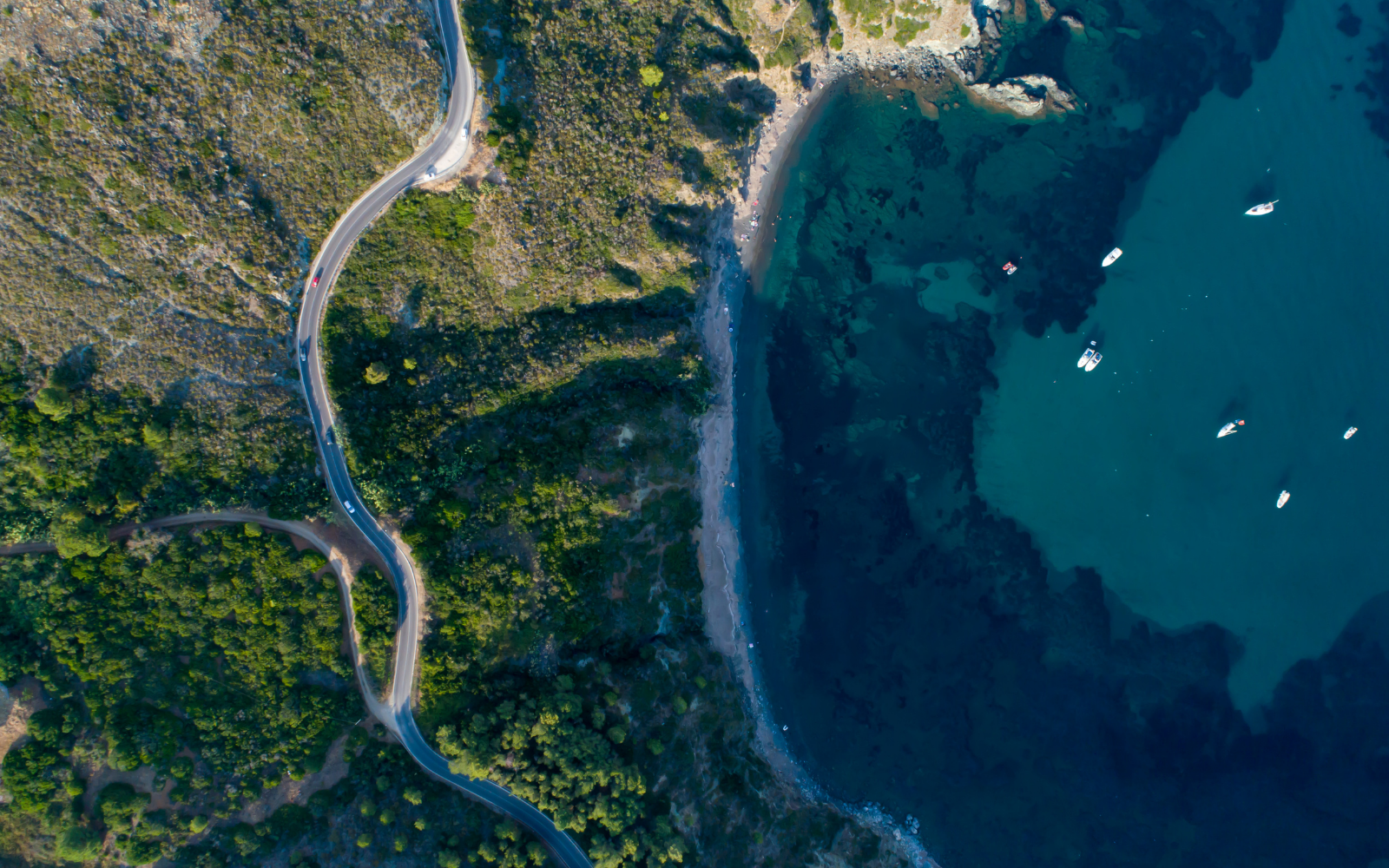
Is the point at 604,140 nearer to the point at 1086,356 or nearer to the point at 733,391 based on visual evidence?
the point at 733,391

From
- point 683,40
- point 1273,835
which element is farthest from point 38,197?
point 1273,835

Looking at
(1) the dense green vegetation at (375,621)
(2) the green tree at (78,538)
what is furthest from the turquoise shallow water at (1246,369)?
(2) the green tree at (78,538)

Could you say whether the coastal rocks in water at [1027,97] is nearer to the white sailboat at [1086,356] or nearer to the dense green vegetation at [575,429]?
the dense green vegetation at [575,429]

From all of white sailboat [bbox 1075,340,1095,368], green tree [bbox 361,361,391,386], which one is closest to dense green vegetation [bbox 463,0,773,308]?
green tree [bbox 361,361,391,386]

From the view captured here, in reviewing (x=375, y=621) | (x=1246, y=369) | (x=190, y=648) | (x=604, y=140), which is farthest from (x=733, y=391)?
(x=1246, y=369)

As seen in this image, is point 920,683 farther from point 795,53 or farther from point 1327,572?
point 795,53

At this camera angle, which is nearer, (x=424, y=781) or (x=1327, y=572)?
(x=424, y=781)
